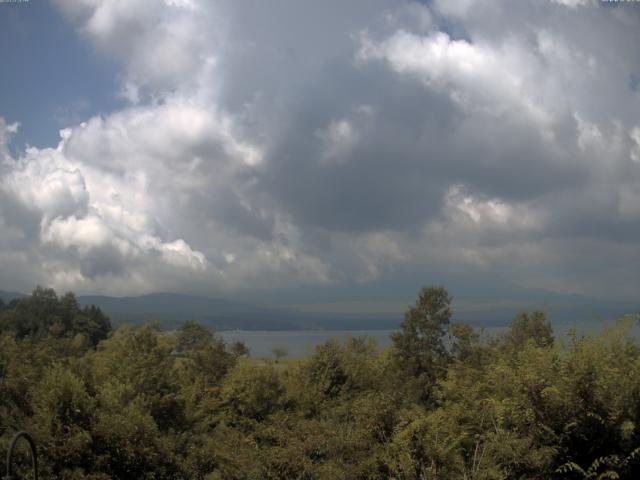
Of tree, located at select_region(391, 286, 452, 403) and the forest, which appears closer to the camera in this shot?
the forest

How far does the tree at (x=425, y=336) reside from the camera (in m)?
42.9

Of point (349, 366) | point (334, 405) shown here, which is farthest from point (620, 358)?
point (349, 366)

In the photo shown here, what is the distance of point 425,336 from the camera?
1735 inches

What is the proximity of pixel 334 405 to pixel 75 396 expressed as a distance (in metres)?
16.4

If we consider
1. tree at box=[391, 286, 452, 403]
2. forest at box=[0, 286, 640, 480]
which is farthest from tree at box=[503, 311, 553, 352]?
forest at box=[0, 286, 640, 480]

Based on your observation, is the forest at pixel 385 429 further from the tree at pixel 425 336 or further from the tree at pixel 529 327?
the tree at pixel 529 327

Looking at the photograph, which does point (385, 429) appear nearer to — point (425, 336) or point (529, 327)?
point (425, 336)

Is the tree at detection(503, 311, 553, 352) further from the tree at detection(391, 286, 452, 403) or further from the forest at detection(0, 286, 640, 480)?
the forest at detection(0, 286, 640, 480)

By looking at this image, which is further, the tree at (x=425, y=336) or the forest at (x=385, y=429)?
the tree at (x=425, y=336)

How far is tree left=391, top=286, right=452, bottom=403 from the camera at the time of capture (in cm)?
4294

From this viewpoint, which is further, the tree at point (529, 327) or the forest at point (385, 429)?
the tree at point (529, 327)

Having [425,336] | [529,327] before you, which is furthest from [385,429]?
[529,327]

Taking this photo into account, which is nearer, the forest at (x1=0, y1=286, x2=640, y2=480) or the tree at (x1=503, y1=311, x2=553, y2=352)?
the forest at (x1=0, y1=286, x2=640, y2=480)

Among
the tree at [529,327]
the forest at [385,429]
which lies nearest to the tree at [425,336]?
the tree at [529,327]
